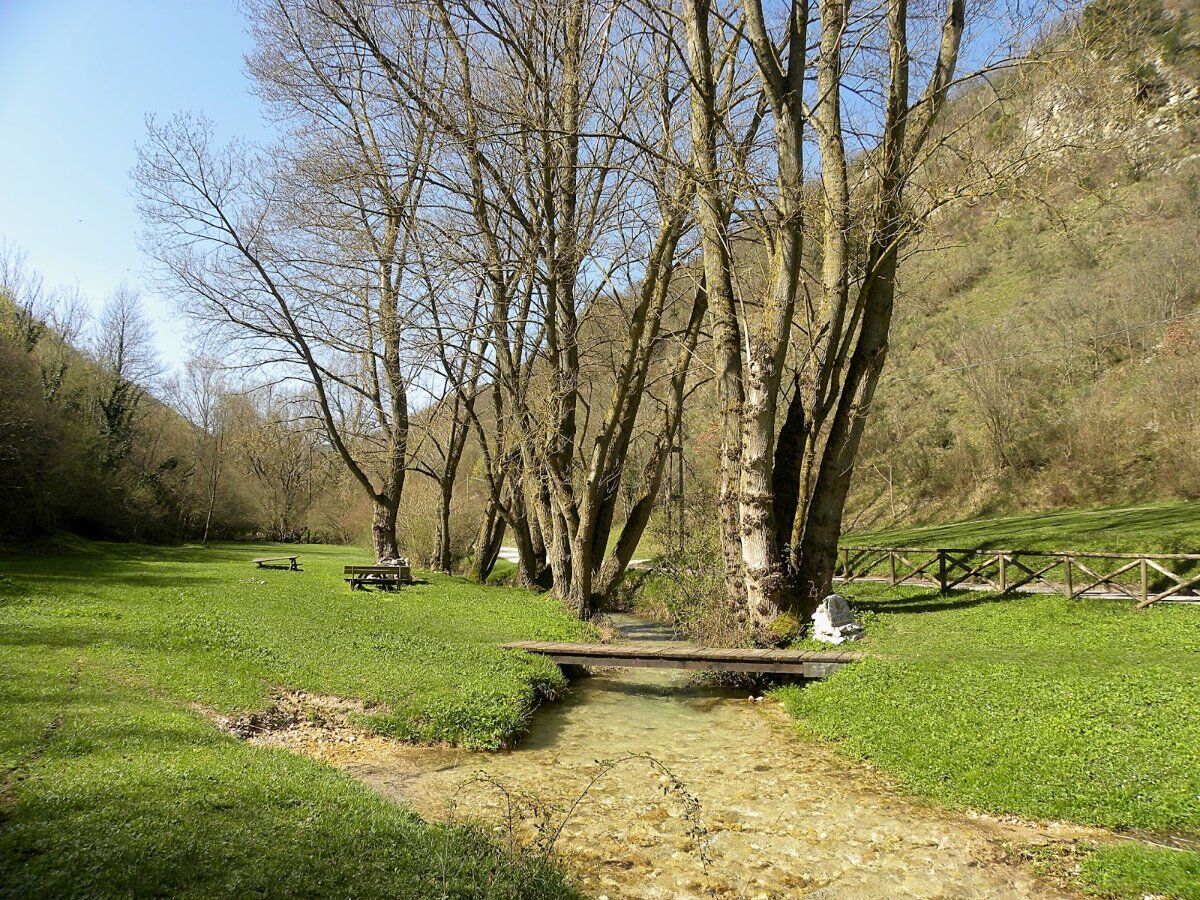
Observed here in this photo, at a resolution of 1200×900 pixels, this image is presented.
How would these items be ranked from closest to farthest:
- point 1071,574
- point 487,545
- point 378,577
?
1. point 1071,574
2. point 378,577
3. point 487,545

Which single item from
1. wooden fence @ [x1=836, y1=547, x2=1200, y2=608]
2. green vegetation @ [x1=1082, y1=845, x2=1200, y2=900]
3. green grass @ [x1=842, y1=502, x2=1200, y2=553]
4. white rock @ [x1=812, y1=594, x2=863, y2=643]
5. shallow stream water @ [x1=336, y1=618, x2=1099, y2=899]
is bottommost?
shallow stream water @ [x1=336, y1=618, x2=1099, y2=899]

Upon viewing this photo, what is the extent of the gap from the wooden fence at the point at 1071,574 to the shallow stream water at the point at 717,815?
8220mm

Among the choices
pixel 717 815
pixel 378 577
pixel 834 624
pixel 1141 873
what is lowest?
pixel 717 815

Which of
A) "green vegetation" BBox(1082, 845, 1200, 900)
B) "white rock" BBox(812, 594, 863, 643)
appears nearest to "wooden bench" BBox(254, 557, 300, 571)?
"white rock" BBox(812, 594, 863, 643)

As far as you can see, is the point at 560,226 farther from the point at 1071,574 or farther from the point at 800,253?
the point at 1071,574

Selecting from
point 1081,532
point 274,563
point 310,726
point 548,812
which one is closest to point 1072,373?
point 1081,532

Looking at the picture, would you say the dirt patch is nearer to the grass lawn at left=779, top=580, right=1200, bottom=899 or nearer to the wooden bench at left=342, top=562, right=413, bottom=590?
the grass lawn at left=779, top=580, right=1200, bottom=899

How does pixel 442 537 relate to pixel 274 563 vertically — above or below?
above

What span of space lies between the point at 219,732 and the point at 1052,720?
811cm

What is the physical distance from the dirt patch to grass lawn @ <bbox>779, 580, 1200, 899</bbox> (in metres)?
5.39

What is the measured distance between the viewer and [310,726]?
328 inches

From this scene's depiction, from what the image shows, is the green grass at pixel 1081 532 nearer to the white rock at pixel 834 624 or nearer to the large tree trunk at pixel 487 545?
the white rock at pixel 834 624

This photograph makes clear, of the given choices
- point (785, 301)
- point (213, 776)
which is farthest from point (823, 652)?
point (213, 776)

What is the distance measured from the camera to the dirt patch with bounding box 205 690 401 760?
25.2 feet
